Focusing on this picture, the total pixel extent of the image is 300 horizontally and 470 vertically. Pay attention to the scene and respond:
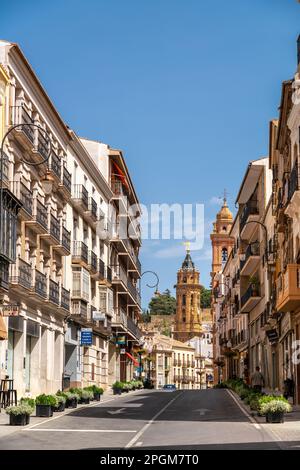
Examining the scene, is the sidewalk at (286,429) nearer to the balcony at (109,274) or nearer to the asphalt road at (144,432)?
the asphalt road at (144,432)

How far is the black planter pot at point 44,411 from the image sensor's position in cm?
2547

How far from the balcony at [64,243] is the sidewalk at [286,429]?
17181mm

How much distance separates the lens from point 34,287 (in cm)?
3588

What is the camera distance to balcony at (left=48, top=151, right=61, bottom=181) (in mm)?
40662

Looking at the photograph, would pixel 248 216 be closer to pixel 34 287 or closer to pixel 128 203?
pixel 128 203

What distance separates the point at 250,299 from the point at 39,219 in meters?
21.9

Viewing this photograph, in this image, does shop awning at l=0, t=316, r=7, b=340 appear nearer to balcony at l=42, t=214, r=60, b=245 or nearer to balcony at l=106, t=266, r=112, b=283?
balcony at l=42, t=214, r=60, b=245

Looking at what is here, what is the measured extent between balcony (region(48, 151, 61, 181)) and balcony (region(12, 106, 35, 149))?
4710mm

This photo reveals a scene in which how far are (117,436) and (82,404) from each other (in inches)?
580

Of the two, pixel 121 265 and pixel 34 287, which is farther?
pixel 121 265

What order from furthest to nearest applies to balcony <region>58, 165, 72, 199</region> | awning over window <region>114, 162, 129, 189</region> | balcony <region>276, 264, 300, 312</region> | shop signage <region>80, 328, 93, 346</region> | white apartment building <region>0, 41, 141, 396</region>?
awning over window <region>114, 162, 129, 189</region> < shop signage <region>80, 328, 93, 346</region> < balcony <region>58, 165, 72, 199</region> < white apartment building <region>0, 41, 141, 396</region> < balcony <region>276, 264, 300, 312</region>

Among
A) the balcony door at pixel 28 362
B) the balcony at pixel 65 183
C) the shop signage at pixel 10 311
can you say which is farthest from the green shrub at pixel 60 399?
the balcony at pixel 65 183

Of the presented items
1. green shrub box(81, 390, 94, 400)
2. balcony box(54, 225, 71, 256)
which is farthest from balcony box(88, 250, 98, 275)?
green shrub box(81, 390, 94, 400)
